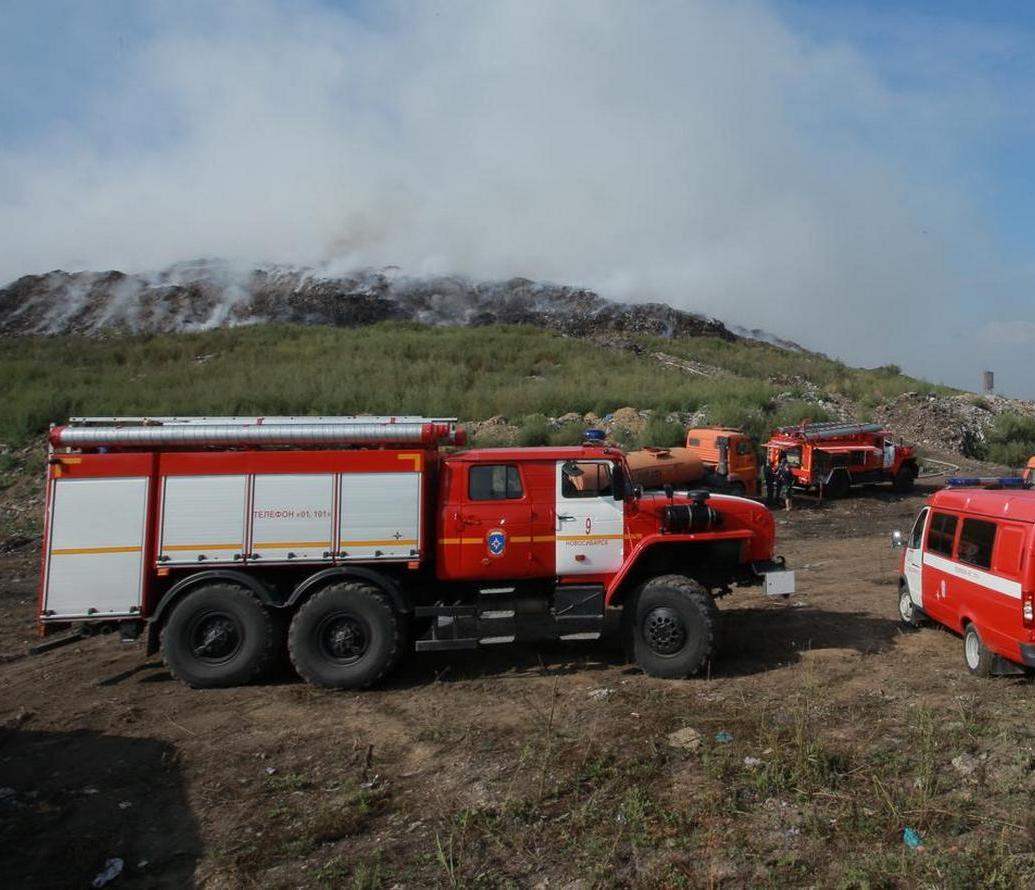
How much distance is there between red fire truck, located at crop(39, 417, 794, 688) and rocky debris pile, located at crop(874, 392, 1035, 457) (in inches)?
1068

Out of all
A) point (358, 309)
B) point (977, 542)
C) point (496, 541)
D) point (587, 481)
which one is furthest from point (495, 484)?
point (358, 309)

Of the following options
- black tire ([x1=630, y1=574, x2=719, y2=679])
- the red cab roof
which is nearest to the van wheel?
the red cab roof

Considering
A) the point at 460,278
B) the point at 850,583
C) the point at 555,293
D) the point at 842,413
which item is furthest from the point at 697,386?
the point at 460,278

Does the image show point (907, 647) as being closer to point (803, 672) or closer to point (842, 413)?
point (803, 672)

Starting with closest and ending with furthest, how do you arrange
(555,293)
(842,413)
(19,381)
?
(19,381), (842,413), (555,293)

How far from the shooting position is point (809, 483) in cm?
2138

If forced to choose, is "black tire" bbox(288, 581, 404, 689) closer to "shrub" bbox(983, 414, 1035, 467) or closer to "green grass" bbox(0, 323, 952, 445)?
"green grass" bbox(0, 323, 952, 445)

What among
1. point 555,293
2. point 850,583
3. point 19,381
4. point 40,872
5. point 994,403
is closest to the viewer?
point 40,872

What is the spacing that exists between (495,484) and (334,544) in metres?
1.68

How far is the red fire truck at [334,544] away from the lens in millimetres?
7312

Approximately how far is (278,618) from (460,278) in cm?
6571

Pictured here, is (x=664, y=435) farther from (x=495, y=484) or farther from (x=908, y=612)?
(x=495, y=484)

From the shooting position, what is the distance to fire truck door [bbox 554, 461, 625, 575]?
7.59m

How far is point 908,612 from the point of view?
347 inches
